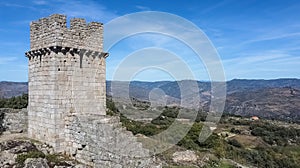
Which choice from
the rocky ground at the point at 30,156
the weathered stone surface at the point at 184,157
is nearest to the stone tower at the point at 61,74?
the rocky ground at the point at 30,156

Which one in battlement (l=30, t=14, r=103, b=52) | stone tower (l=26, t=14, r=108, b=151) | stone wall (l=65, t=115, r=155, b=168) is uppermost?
battlement (l=30, t=14, r=103, b=52)

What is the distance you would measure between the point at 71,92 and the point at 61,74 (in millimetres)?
805

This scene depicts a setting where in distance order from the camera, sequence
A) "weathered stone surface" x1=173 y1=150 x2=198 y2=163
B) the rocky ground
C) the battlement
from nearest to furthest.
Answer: the rocky ground < the battlement < "weathered stone surface" x1=173 y1=150 x2=198 y2=163

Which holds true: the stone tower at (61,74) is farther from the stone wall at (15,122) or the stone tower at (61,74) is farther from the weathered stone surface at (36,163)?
the stone wall at (15,122)

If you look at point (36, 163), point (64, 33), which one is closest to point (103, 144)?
point (36, 163)

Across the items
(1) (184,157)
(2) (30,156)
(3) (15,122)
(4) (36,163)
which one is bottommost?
(1) (184,157)

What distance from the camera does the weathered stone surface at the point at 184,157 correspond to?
1928 centimetres

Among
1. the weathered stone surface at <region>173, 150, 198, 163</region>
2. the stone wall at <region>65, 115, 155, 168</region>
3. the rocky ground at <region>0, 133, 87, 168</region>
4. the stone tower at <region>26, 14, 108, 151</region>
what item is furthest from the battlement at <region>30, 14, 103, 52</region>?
the weathered stone surface at <region>173, 150, 198, 163</region>

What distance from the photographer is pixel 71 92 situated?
11.8 meters

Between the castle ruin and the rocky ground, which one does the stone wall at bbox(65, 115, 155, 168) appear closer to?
the castle ruin

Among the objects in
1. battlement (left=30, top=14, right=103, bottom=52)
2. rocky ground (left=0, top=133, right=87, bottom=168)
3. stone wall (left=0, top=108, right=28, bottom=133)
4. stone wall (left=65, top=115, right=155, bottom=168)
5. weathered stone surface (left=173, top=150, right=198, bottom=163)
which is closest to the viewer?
stone wall (left=65, top=115, right=155, bottom=168)

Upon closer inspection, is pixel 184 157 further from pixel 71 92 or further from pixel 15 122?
pixel 71 92

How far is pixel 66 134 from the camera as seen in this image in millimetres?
11586

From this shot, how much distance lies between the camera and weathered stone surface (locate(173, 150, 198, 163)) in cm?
1928
